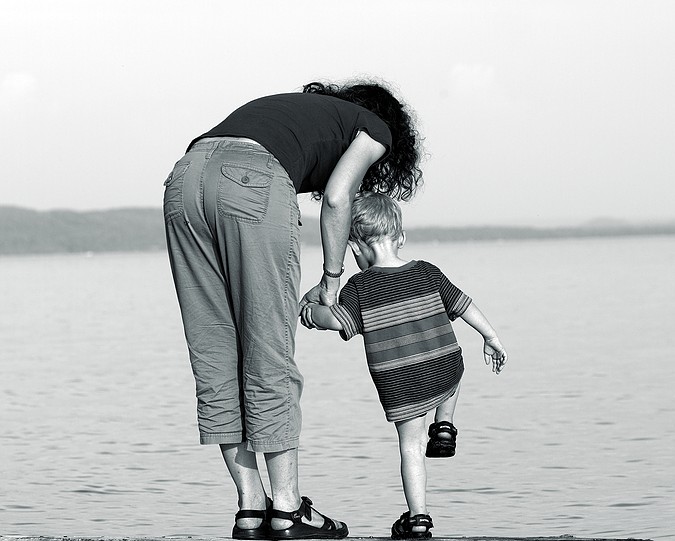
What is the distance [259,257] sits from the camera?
3.63 meters

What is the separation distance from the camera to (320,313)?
13.1ft

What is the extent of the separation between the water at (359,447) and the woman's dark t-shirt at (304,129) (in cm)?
304

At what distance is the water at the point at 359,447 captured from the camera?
6.77 m

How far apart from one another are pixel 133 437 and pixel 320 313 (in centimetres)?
611

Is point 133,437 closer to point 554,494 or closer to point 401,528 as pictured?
point 554,494

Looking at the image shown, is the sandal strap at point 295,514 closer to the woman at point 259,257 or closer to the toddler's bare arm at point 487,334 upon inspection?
the woman at point 259,257

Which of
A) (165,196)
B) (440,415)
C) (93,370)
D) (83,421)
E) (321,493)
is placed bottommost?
(93,370)

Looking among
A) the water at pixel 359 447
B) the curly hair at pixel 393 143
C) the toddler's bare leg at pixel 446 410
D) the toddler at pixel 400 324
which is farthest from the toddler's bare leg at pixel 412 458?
the water at pixel 359 447

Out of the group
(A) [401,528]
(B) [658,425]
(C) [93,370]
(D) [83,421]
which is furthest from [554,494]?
(C) [93,370]

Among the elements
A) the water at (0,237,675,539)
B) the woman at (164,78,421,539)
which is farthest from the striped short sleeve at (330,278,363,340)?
the water at (0,237,675,539)

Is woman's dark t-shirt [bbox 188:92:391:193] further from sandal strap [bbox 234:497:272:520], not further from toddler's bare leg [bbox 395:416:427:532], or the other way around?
sandal strap [bbox 234:497:272:520]

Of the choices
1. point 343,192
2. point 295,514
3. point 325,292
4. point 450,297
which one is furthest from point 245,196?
point 295,514

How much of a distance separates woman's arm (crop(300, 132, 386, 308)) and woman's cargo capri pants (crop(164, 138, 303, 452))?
0.42 feet

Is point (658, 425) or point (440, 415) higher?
point (440, 415)
